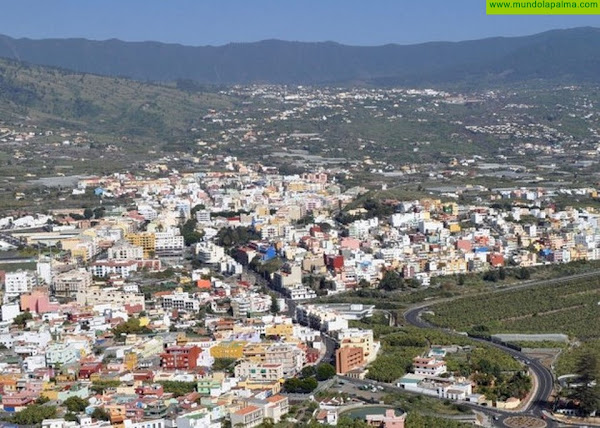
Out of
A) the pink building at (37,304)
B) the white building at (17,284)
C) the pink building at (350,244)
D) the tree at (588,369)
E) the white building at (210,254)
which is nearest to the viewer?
the tree at (588,369)

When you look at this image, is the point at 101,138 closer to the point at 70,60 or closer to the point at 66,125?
the point at 66,125

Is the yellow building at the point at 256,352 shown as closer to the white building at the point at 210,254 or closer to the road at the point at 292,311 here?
the road at the point at 292,311

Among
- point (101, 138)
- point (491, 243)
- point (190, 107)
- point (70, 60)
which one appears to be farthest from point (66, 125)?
point (70, 60)

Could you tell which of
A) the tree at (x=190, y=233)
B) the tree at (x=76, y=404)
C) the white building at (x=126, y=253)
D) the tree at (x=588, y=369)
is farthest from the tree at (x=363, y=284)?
the tree at (x=76, y=404)

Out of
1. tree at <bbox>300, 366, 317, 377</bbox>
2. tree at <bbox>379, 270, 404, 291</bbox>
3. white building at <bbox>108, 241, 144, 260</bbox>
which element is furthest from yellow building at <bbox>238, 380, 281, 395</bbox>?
white building at <bbox>108, 241, 144, 260</bbox>

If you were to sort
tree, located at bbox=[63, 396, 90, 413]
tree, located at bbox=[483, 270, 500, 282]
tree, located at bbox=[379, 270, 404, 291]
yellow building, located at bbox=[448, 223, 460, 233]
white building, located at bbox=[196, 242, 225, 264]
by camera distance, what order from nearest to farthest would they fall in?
tree, located at bbox=[63, 396, 90, 413] < tree, located at bbox=[379, 270, 404, 291] < tree, located at bbox=[483, 270, 500, 282] < white building, located at bbox=[196, 242, 225, 264] < yellow building, located at bbox=[448, 223, 460, 233]

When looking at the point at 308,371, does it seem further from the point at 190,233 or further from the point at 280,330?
the point at 190,233

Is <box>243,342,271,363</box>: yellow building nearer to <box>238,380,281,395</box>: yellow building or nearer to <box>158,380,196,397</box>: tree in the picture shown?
<box>238,380,281,395</box>: yellow building
